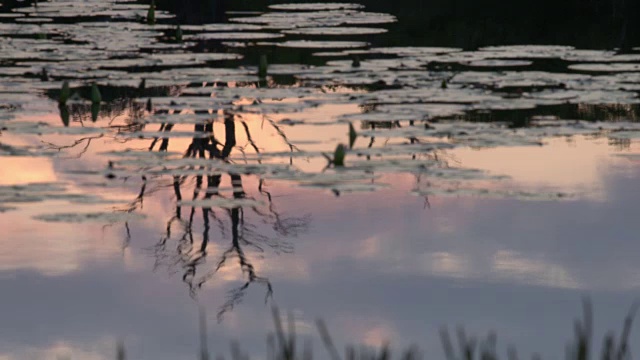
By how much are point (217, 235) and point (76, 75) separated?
21.8 feet

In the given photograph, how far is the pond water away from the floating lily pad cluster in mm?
41

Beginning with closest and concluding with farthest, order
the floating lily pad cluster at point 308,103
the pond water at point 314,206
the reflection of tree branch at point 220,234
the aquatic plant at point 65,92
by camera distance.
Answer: the pond water at point 314,206, the reflection of tree branch at point 220,234, the floating lily pad cluster at point 308,103, the aquatic plant at point 65,92

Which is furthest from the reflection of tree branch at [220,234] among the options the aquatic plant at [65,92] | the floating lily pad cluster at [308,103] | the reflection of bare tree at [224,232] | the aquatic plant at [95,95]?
the aquatic plant at [65,92]

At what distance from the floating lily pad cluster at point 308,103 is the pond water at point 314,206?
41mm

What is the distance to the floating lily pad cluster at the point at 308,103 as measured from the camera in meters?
9.47

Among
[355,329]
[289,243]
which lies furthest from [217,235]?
[355,329]

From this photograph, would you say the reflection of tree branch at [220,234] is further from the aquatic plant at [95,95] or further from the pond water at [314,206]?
the aquatic plant at [95,95]

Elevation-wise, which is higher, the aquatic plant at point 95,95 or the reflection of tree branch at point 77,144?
the aquatic plant at point 95,95

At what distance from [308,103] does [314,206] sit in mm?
4025

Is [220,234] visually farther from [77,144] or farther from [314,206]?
[77,144]

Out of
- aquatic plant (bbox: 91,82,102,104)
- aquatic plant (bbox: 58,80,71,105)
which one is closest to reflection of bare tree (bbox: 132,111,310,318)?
aquatic plant (bbox: 91,82,102,104)

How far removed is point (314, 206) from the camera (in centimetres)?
850

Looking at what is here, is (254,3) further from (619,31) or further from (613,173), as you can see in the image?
(613,173)

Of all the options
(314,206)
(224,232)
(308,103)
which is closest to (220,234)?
(224,232)
